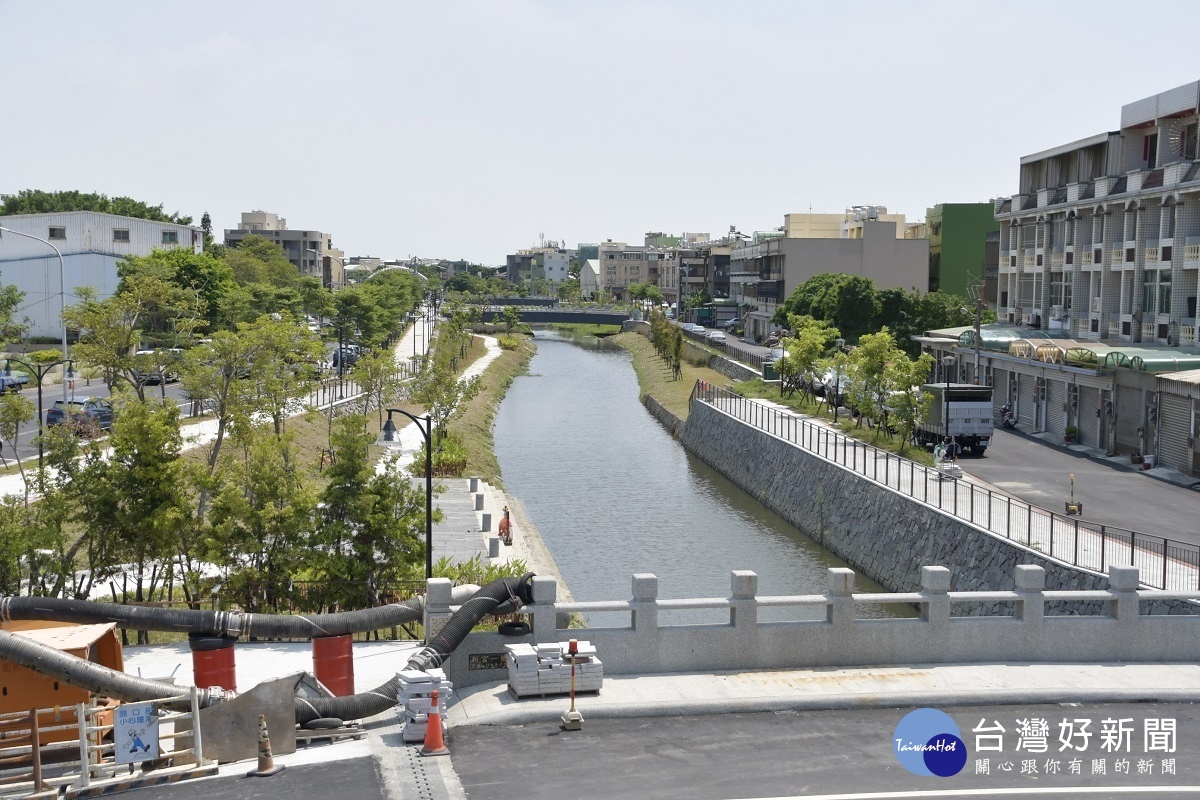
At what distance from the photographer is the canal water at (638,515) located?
37.0 metres

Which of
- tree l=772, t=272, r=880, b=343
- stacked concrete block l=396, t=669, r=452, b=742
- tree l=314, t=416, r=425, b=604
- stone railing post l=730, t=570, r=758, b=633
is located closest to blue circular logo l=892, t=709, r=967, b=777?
stone railing post l=730, t=570, r=758, b=633

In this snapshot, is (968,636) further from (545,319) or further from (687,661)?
(545,319)

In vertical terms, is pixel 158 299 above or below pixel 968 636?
above

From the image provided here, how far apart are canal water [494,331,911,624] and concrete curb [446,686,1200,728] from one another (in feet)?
39.7

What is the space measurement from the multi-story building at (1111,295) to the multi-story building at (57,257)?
6445 cm

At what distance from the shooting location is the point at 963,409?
46.6 metres

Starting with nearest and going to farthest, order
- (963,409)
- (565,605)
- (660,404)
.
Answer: (565,605) < (963,409) < (660,404)

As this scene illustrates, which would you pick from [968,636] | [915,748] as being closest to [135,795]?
[915,748]

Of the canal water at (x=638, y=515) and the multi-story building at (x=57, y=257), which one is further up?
the multi-story building at (x=57, y=257)

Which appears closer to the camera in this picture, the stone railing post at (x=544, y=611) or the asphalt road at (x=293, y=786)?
the asphalt road at (x=293, y=786)

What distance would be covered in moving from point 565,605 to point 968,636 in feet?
21.0

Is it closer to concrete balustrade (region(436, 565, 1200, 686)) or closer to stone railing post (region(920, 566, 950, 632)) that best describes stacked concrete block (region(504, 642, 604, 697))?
concrete balustrade (region(436, 565, 1200, 686))

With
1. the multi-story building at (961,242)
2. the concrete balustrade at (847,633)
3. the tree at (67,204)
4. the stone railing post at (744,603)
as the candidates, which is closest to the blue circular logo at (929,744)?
the concrete balustrade at (847,633)

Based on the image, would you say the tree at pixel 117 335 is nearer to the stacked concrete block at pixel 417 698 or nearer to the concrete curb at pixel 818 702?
the stacked concrete block at pixel 417 698
